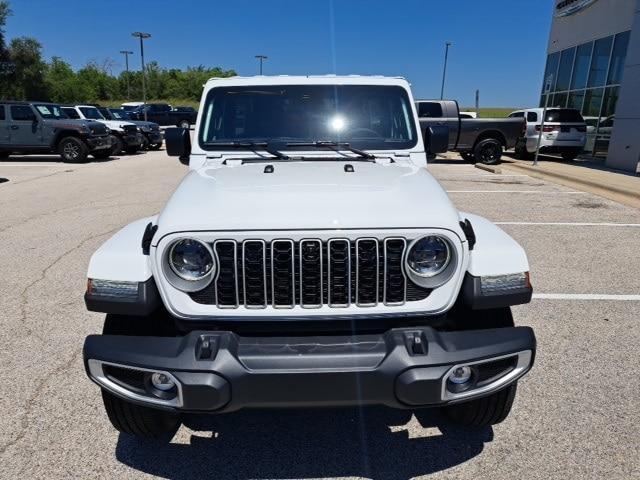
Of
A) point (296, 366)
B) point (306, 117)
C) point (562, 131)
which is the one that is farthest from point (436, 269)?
point (562, 131)

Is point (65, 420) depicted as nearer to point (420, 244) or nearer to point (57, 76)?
point (420, 244)

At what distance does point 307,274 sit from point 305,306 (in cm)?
15

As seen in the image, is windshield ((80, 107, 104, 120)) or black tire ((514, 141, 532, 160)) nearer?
black tire ((514, 141, 532, 160))

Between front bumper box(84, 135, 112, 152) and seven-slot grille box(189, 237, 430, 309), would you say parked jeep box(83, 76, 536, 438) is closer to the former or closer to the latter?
seven-slot grille box(189, 237, 430, 309)

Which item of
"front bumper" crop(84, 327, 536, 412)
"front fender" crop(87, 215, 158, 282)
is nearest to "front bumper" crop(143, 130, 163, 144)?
"front fender" crop(87, 215, 158, 282)

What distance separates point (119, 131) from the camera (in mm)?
18609

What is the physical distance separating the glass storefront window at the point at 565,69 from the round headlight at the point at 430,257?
2066 centimetres

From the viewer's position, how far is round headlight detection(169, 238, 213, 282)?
2.09 m

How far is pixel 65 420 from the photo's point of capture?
2.68 m

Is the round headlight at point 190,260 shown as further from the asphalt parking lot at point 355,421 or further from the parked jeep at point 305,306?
the asphalt parking lot at point 355,421

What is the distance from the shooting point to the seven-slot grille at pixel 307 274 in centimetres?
205

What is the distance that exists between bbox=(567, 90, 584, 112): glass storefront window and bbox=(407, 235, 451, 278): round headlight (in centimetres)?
1932

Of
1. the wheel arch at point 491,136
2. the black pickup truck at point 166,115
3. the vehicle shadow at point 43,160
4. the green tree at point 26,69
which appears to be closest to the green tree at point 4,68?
the green tree at point 26,69

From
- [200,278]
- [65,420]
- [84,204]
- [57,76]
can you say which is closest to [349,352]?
[200,278]
